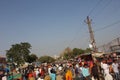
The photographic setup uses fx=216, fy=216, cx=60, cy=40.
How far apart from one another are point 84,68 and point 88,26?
19.0 m

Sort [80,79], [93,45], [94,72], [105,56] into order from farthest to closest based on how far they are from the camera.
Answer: [93,45] < [105,56] < [80,79] < [94,72]

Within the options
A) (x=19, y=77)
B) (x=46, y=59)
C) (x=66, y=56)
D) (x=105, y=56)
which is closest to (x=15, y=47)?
(x=66, y=56)

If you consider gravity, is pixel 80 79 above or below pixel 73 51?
below

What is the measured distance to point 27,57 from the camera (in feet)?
360

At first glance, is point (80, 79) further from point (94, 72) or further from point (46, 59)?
point (46, 59)

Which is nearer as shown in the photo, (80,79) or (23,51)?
(80,79)

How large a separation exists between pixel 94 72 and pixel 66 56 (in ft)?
297

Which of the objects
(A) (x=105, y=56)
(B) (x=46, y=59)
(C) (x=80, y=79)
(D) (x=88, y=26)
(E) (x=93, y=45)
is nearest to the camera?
(C) (x=80, y=79)

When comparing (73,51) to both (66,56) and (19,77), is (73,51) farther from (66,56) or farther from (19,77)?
(19,77)

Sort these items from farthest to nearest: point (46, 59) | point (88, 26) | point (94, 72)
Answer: point (46, 59)
point (88, 26)
point (94, 72)

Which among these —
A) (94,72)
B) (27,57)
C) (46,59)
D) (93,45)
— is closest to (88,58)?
(93,45)

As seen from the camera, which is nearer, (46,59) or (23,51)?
(23,51)

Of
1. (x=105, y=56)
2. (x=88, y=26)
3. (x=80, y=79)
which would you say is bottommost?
(x=80, y=79)

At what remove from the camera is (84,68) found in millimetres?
15719
